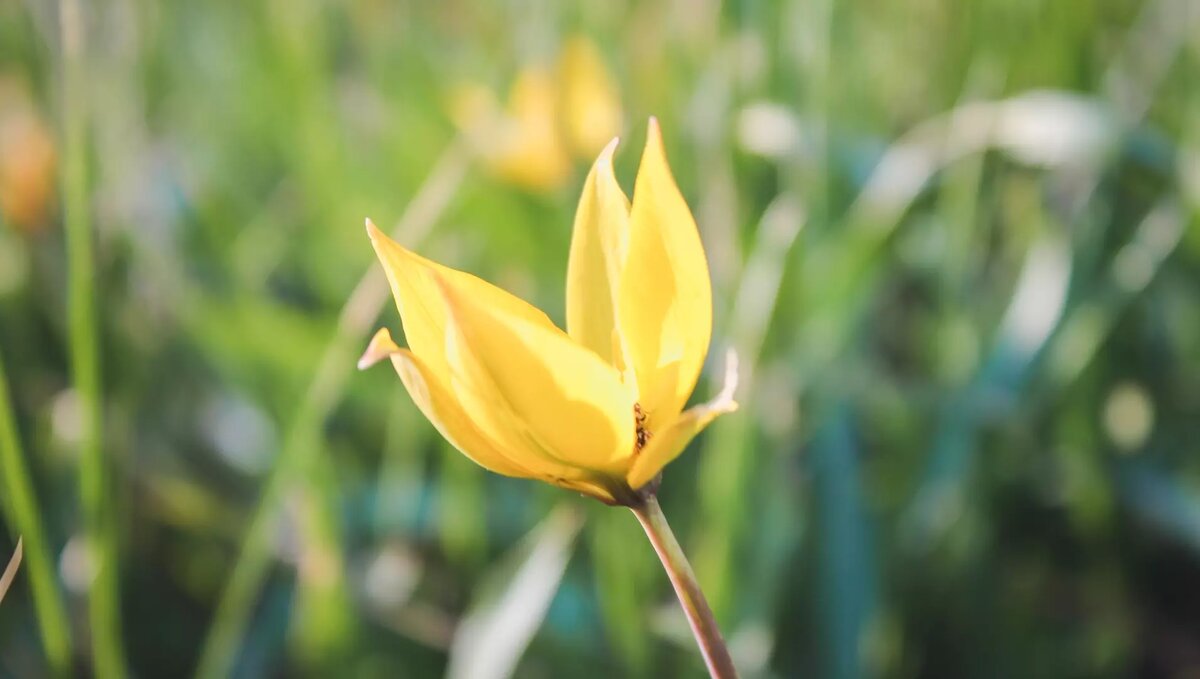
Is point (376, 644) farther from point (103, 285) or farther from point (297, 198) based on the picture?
point (297, 198)

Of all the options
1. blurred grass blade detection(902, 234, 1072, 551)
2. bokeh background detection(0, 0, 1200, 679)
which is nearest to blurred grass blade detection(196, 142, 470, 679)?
bokeh background detection(0, 0, 1200, 679)

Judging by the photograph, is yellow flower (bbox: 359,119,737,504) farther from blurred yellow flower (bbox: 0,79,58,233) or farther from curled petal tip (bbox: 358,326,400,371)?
blurred yellow flower (bbox: 0,79,58,233)

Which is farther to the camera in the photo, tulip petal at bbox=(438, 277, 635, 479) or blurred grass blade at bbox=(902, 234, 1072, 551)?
blurred grass blade at bbox=(902, 234, 1072, 551)

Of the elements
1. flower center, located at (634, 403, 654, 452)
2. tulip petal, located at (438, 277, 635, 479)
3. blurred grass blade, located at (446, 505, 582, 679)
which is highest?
tulip petal, located at (438, 277, 635, 479)

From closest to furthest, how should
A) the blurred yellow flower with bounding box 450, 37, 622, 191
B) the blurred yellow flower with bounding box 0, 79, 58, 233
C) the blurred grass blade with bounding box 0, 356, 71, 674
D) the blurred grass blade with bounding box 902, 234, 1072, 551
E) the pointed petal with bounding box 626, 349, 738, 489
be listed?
the pointed petal with bounding box 626, 349, 738, 489 → the blurred grass blade with bounding box 0, 356, 71, 674 → the blurred grass blade with bounding box 902, 234, 1072, 551 → the blurred yellow flower with bounding box 450, 37, 622, 191 → the blurred yellow flower with bounding box 0, 79, 58, 233

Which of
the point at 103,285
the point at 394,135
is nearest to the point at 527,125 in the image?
the point at 394,135

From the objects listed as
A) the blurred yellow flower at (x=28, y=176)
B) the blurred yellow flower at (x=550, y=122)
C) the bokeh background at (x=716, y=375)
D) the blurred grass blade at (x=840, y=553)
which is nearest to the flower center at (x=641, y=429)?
the bokeh background at (x=716, y=375)

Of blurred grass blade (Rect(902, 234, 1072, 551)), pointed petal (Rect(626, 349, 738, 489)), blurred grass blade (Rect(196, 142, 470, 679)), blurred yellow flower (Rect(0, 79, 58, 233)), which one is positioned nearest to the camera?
pointed petal (Rect(626, 349, 738, 489))

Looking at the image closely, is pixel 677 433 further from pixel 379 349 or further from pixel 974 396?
pixel 974 396
